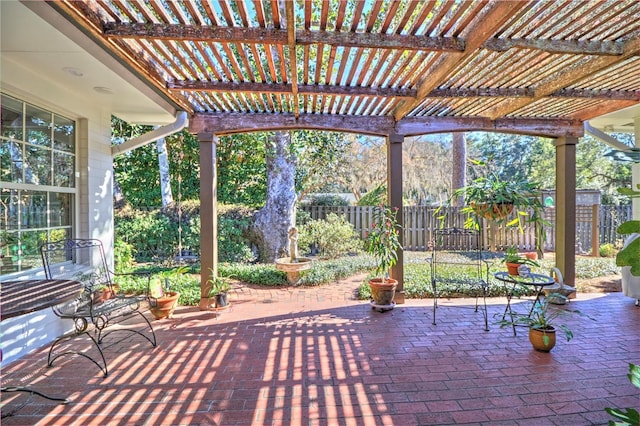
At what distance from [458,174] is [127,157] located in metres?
9.19

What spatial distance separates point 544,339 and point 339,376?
74.0 inches

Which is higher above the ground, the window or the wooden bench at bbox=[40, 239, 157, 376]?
the window

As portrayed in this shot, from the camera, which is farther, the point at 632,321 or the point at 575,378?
the point at 632,321

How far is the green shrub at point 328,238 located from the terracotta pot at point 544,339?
4.42 metres

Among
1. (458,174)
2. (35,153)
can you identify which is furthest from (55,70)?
(458,174)

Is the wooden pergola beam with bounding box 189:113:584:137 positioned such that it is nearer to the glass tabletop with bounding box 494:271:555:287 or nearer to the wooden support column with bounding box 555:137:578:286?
the wooden support column with bounding box 555:137:578:286

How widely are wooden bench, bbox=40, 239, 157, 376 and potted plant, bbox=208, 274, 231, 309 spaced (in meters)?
0.74

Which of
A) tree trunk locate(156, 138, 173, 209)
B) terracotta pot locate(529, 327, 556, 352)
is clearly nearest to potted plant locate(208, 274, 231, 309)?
terracotta pot locate(529, 327, 556, 352)

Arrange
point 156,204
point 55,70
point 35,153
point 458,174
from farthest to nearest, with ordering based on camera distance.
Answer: point 458,174, point 156,204, point 35,153, point 55,70

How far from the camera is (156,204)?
28.5 ft

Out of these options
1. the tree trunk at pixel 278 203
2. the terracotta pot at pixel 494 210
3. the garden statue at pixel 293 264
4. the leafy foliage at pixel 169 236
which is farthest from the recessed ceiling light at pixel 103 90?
the terracotta pot at pixel 494 210

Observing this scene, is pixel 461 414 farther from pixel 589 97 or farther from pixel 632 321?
pixel 589 97

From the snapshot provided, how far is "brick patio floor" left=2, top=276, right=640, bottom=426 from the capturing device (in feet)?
6.77

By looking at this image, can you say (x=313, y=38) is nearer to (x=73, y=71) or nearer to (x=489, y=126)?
(x=73, y=71)
